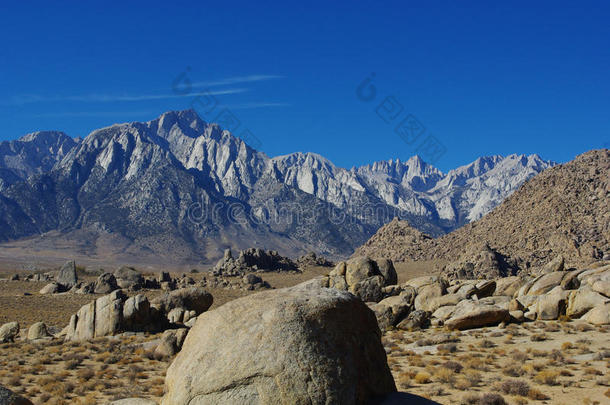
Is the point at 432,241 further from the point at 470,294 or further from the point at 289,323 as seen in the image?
the point at 289,323

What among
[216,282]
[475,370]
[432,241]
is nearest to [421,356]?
[475,370]

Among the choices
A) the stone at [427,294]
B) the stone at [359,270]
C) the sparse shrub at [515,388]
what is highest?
the stone at [359,270]

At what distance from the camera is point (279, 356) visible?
866 centimetres

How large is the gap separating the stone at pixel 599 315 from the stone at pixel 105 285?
5745cm

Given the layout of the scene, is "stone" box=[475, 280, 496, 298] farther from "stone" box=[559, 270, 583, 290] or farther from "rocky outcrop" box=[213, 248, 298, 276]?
"rocky outcrop" box=[213, 248, 298, 276]

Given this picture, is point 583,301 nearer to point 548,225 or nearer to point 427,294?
point 427,294

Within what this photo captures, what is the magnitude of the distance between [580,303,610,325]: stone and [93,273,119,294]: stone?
57449 millimetres

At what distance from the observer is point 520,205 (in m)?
93.7

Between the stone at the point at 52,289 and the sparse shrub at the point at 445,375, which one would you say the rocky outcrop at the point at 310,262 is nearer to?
the stone at the point at 52,289

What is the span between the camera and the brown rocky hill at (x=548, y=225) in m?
73.6

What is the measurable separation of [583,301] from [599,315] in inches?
71.8

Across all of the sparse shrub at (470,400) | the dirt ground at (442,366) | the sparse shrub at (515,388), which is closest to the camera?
the sparse shrub at (470,400)

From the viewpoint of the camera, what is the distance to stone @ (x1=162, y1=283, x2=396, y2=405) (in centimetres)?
850

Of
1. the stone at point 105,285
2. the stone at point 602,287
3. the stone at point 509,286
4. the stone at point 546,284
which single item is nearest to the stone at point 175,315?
the stone at point 509,286
